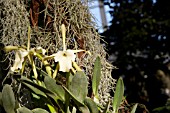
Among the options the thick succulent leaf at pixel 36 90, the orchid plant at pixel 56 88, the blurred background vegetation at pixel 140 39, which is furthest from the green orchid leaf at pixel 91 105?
the blurred background vegetation at pixel 140 39

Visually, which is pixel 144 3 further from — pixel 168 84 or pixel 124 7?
pixel 168 84

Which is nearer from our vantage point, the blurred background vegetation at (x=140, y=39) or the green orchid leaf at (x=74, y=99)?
the green orchid leaf at (x=74, y=99)

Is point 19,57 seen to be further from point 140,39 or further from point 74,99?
point 140,39

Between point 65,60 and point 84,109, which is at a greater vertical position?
point 65,60

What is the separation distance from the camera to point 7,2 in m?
1.15

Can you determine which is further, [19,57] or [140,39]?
[140,39]

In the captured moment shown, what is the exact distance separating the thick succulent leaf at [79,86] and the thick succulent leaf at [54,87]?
3 cm

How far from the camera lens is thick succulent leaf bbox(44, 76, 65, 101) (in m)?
0.85

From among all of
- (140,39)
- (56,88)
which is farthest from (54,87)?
(140,39)

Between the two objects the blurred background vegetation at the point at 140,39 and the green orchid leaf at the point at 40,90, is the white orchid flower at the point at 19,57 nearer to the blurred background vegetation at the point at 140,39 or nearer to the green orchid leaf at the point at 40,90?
the green orchid leaf at the point at 40,90

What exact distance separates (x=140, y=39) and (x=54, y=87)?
1919 mm

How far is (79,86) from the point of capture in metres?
0.85

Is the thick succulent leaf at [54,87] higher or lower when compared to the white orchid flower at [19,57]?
lower

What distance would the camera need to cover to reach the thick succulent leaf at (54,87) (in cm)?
85
